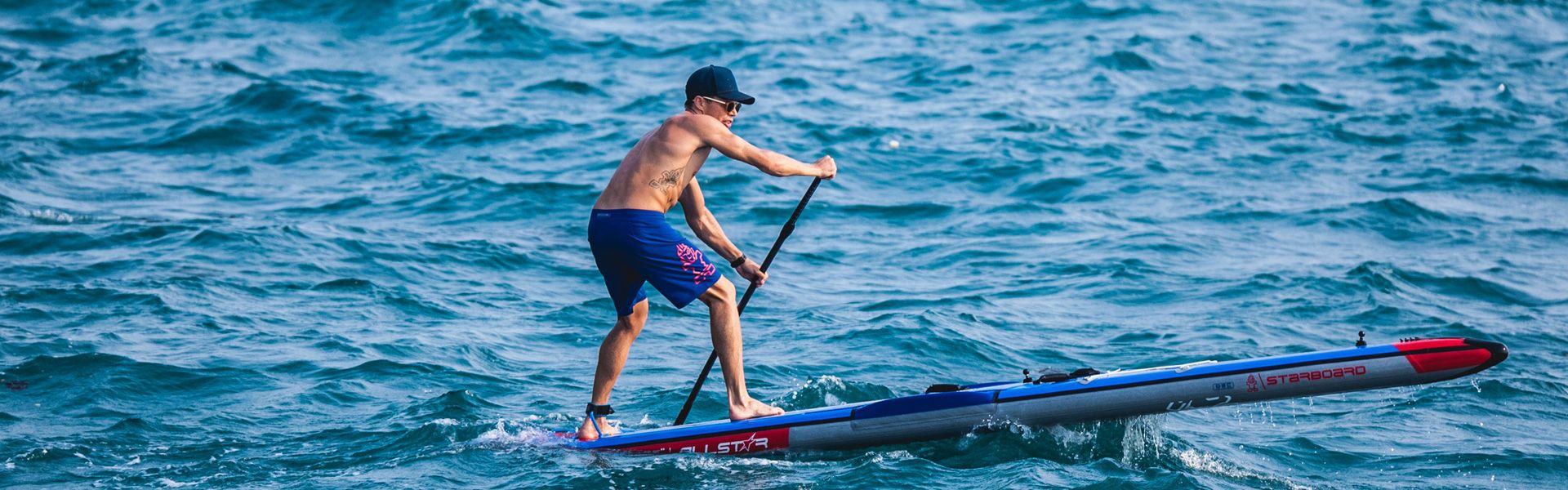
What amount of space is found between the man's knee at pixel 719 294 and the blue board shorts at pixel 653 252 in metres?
0.04

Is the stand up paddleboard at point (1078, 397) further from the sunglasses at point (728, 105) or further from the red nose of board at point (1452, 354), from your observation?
the sunglasses at point (728, 105)

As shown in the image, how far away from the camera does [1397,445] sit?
770cm

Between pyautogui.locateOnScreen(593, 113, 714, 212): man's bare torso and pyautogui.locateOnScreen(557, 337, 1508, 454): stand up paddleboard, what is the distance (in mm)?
1153

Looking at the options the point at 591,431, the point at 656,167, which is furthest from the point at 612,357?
the point at 656,167

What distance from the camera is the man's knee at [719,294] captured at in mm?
6846

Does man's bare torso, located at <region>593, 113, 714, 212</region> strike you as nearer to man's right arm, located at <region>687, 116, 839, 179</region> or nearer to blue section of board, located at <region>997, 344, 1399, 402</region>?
man's right arm, located at <region>687, 116, 839, 179</region>

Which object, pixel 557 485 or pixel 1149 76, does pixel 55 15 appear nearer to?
pixel 1149 76

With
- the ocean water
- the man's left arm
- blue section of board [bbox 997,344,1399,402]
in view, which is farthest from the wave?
blue section of board [bbox 997,344,1399,402]

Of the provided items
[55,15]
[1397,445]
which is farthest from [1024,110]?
[55,15]

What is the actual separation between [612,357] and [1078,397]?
2.15 meters

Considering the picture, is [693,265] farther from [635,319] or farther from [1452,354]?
[1452,354]

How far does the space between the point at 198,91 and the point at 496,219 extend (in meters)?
Answer: 6.49

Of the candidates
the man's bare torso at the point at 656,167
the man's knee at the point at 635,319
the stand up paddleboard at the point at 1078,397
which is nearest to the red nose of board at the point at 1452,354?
the stand up paddleboard at the point at 1078,397

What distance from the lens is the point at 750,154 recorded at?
6.56 metres
